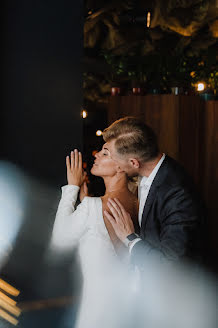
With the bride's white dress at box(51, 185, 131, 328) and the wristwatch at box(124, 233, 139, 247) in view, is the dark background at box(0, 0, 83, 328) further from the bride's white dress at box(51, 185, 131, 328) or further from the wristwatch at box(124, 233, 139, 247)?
the wristwatch at box(124, 233, 139, 247)

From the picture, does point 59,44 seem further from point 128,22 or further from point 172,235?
point 128,22

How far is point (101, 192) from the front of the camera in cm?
820

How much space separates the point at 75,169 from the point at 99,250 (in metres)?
0.47

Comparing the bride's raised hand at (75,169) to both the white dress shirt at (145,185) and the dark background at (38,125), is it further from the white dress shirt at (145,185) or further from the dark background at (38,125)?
the white dress shirt at (145,185)

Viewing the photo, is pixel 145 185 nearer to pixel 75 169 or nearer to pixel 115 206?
pixel 115 206

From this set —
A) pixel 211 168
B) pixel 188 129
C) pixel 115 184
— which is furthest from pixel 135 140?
pixel 211 168

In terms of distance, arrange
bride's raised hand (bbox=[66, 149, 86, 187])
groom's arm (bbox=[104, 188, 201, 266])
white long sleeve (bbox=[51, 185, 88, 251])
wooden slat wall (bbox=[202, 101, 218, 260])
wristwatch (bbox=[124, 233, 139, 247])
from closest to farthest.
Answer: groom's arm (bbox=[104, 188, 201, 266]) → wristwatch (bbox=[124, 233, 139, 247]) → white long sleeve (bbox=[51, 185, 88, 251]) → bride's raised hand (bbox=[66, 149, 86, 187]) → wooden slat wall (bbox=[202, 101, 218, 260])

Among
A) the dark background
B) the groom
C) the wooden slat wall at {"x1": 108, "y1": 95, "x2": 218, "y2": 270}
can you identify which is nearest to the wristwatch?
the groom

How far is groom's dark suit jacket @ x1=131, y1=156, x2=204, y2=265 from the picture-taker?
230 cm

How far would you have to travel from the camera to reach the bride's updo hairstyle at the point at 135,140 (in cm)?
250

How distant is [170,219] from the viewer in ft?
7.75

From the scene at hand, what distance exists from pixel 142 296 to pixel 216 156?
3222mm

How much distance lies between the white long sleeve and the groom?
0.17m

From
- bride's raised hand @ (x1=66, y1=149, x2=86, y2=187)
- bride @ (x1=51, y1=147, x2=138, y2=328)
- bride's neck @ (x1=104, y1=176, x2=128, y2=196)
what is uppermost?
bride's raised hand @ (x1=66, y1=149, x2=86, y2=187)
